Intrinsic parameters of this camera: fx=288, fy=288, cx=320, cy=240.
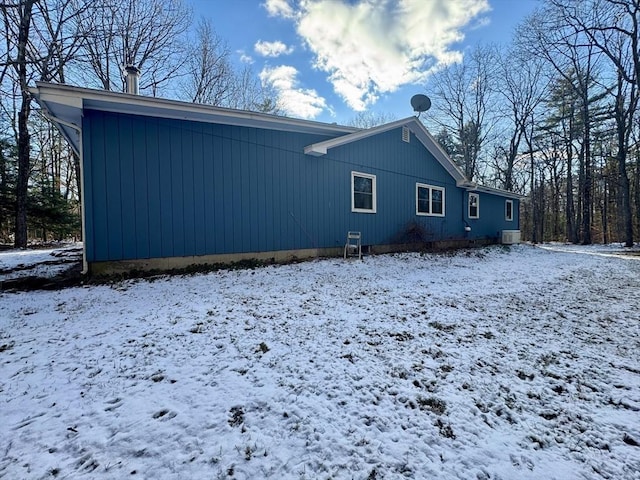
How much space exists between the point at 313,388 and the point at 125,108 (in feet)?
19.9

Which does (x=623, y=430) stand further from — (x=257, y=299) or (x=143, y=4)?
(x=143, y=4)

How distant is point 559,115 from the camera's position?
62.5ft

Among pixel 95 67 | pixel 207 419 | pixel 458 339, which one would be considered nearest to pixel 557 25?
pixel 458 339

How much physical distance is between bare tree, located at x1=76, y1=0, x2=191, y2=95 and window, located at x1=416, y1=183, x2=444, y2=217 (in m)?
13.7

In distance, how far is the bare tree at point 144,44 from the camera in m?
12.8

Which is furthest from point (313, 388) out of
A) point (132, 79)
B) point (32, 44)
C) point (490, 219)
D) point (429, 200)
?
point (490, 219)

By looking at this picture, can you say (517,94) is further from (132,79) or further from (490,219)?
A: (132,79)

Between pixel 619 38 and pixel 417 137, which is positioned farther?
pixel 619 38

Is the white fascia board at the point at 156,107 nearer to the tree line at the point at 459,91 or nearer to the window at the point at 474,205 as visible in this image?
the tree line at the point at 459,91

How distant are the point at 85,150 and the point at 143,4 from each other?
12437 mm

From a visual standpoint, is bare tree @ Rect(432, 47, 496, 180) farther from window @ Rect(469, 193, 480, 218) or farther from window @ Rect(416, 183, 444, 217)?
window @ Rect(416, 183, 444, 217)

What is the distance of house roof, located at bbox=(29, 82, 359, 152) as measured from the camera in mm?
4848

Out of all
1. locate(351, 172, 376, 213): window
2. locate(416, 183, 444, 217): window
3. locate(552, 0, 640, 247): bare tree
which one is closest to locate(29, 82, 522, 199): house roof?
locate(351, 172, 376, 213): window

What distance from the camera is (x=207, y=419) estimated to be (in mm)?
1799
